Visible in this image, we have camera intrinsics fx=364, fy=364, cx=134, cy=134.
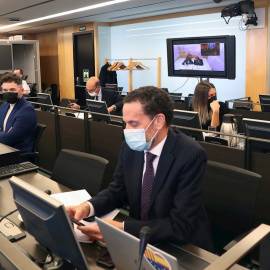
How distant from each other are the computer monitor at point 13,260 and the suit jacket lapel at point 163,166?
0.80m

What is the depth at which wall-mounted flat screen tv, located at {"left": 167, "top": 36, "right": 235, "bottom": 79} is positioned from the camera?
663cm

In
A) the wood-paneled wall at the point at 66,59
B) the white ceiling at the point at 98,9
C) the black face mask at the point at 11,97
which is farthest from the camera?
the wood-paneled wall at the point at 66,59

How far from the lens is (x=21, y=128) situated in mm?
3365

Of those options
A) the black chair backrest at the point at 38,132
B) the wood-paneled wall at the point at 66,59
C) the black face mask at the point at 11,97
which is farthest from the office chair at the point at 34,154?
the wood-paneled wall at the point at 66,59

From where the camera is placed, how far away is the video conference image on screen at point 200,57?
680 centimetres

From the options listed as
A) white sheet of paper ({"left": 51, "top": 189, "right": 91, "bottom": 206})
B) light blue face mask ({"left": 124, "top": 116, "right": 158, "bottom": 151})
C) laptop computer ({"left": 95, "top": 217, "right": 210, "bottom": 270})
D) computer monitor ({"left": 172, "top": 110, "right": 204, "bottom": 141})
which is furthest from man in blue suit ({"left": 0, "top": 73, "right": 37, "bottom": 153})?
laptop computer ({"left": 95, "top": 217, "right": 210, "bottom": 270})

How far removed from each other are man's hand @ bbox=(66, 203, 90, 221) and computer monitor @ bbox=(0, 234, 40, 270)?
2.12ft

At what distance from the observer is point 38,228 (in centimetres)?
128

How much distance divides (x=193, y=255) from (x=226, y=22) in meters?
6.63

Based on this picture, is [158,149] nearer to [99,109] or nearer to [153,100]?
[153,100]

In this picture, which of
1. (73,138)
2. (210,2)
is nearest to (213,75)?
(210,2)

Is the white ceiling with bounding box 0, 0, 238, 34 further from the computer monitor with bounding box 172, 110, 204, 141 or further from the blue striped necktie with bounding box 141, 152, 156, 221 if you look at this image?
the blue striped necktie with bounding box 141, 152, 156, 221

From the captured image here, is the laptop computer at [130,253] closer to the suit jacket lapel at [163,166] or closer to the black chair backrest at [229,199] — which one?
the suit jacket lapel at [163,166]

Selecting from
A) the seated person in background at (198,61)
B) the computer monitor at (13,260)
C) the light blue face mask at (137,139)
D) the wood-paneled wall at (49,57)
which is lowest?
the computer monitor at (13,260)
